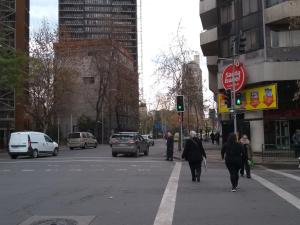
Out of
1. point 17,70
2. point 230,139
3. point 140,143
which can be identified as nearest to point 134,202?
point 230,139

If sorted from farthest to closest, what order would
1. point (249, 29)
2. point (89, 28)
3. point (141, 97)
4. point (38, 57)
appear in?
point (89, 28) → point (141, 97) → point (38, 57) → point (249, 29)

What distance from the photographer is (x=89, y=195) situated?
45.8ft

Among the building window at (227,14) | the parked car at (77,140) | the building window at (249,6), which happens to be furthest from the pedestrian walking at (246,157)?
the parked car at (77,140)

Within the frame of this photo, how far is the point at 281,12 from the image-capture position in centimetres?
3628

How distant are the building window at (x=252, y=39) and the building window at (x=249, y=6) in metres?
1.53

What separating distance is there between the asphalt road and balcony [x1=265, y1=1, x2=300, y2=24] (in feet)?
62.3

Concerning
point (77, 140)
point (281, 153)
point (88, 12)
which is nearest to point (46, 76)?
point (77, 140)

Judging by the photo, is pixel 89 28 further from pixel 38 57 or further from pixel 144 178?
pixel 144 178

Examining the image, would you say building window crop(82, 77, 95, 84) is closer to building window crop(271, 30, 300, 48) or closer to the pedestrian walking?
building window crop(271, 30, 300, 48)

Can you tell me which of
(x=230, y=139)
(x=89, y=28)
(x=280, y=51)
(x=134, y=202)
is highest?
(x=89, y=28)

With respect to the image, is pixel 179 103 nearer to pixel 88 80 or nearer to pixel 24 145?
pixel 24 145

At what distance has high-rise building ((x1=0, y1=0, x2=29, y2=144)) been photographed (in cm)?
6456

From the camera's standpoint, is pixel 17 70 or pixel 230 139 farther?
pixel 17 70

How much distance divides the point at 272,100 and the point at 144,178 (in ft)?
66.9
